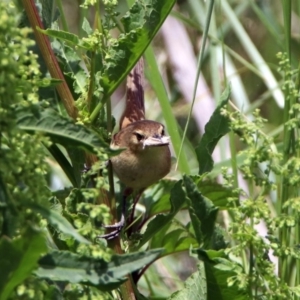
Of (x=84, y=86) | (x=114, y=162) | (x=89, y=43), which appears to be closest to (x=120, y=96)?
(x=114, y=162)

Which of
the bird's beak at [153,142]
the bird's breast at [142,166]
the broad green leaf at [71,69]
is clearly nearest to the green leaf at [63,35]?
the broad green leaf at [71,69]

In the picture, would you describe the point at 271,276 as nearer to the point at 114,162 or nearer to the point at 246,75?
the point at 114,162

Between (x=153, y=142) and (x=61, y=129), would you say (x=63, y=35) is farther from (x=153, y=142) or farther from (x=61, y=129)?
(x=153, y=142)

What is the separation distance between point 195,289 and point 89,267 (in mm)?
439

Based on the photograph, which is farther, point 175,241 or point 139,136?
point 139,136

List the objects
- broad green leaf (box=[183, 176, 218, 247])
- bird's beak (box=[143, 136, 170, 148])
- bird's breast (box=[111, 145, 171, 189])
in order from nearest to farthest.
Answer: broad green leaf (box=[183, 176, 218, 247])
bird's breast (box=[111, 145, 171, 189])
bird's beak (box=[143, 136, 170, 148])

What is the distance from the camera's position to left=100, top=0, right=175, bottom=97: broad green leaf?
133cm

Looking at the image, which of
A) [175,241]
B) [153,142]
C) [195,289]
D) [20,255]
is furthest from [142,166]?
[20,255]

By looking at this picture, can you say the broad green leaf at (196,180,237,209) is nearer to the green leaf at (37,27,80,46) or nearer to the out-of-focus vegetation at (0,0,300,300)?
the out-of-focus vegetation at (0,0,300,300)

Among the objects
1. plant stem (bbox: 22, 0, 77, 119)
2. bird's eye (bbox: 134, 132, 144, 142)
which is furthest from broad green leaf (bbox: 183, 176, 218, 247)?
bird's eye (bbox: 134, 132, 144, 142)

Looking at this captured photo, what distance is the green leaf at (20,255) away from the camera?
88 cm

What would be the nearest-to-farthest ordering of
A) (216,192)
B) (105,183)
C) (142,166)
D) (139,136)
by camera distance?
(105,183) < (216,192) < (142,166) < (139,136)

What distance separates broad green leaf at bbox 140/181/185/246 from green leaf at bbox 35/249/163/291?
0.35m

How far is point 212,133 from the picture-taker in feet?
4.86
